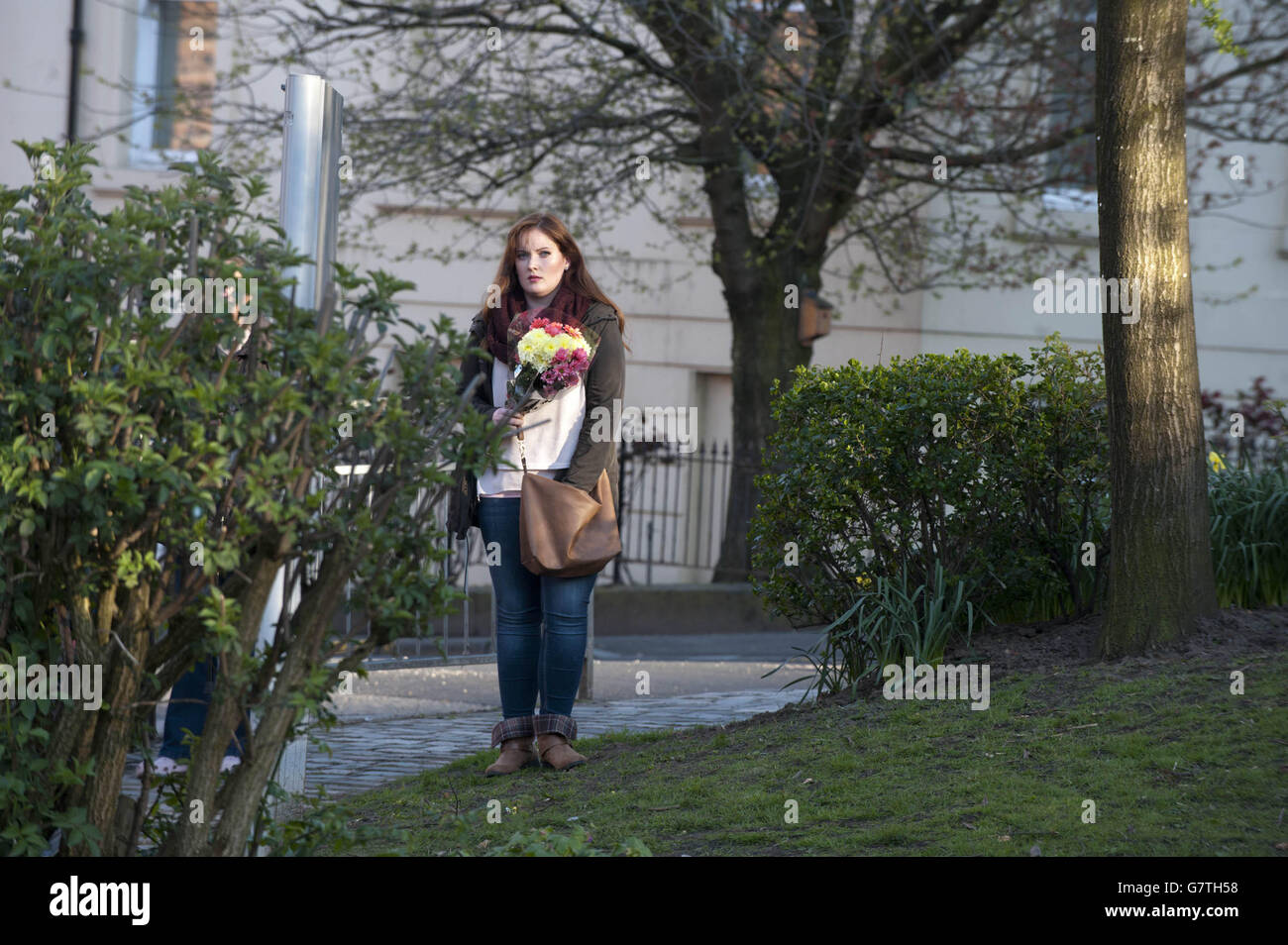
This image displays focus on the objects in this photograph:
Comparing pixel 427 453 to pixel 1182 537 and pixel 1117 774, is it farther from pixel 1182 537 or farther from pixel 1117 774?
pixel 1182 537

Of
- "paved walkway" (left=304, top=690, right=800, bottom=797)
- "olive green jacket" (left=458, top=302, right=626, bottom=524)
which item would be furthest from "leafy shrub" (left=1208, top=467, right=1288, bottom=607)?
"olive green jacket" (left=458, top=302, right=626, bottom=524)

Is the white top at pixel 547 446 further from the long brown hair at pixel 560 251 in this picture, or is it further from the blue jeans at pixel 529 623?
the long brown hair at pixel 560 251

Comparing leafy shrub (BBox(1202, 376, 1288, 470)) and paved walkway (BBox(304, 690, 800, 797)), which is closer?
paved walkway (BBox(304, 690, 800, 797))

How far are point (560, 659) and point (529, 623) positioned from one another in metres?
0.19

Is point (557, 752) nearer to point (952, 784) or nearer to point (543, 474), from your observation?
point (543, 474)

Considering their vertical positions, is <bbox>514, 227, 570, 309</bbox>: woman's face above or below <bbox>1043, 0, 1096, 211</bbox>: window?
below

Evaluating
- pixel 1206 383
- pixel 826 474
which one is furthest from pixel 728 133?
pixel 826 474

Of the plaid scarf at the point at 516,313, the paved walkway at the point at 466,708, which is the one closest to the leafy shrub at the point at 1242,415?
the paved walkway at the point at 466,708

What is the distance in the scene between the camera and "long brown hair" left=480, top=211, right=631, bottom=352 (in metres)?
5.40

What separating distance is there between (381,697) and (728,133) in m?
6.67

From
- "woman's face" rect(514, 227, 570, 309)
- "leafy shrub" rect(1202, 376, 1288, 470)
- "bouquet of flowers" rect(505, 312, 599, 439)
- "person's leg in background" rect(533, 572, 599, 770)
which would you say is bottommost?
"person's leg in background" rect(533, 572, 599, 770)

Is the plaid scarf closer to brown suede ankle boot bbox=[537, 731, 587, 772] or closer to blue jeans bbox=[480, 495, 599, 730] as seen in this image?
blue jeans bbox=[480, 495, 599, 730]

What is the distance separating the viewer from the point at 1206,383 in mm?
15805

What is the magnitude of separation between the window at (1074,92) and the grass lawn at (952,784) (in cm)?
954
